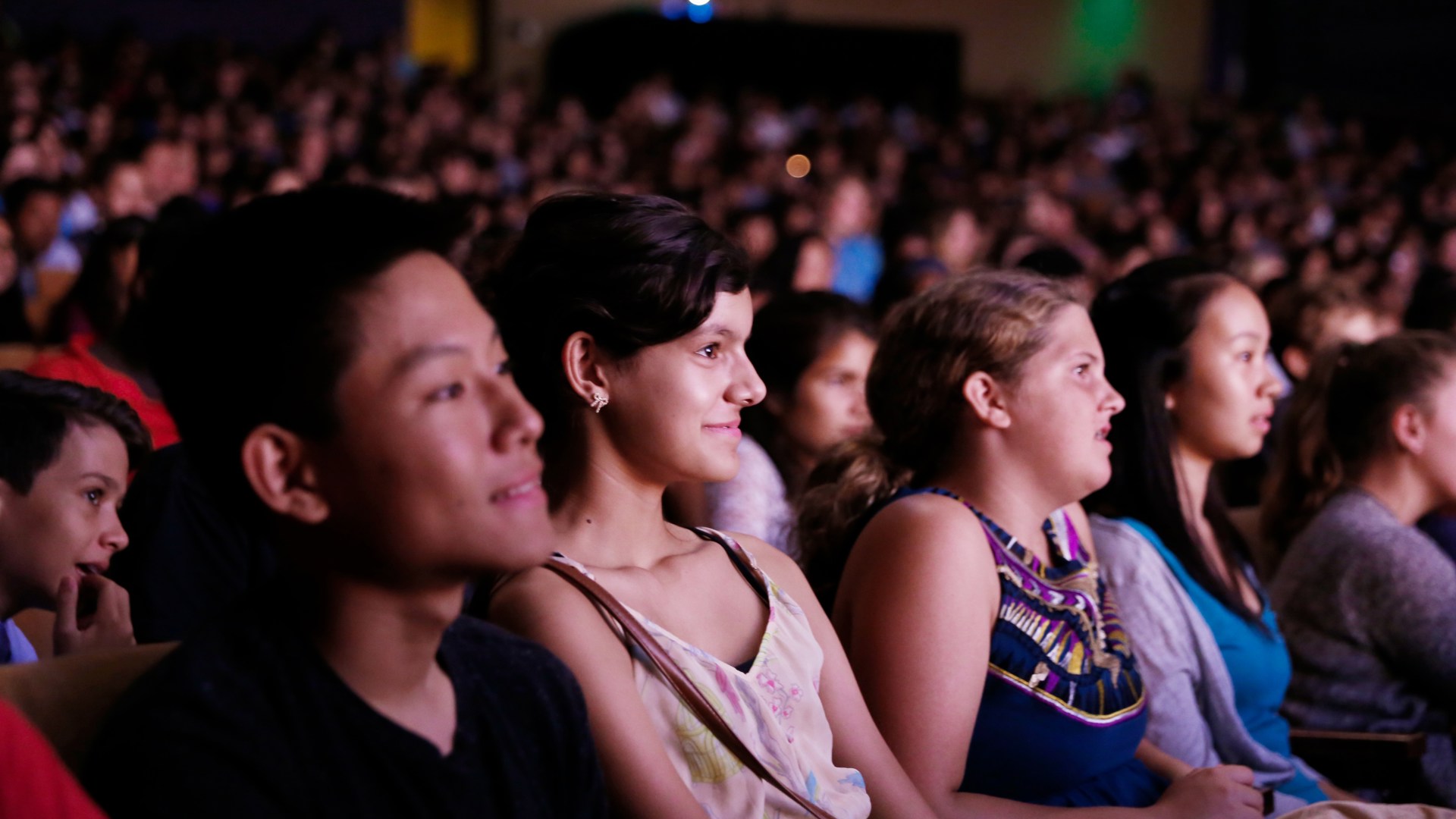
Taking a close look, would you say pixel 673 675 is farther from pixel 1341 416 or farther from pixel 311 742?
pixel 1341 416

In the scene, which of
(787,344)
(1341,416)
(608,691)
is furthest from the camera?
(787,344)

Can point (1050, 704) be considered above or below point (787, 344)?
below

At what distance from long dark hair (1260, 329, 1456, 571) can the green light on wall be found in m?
14.1

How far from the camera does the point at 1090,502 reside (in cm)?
226

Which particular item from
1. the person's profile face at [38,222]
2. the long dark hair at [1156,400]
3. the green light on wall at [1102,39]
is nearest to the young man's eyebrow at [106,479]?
the long dark hair at [1156,400]

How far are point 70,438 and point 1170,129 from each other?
12840 millimetres

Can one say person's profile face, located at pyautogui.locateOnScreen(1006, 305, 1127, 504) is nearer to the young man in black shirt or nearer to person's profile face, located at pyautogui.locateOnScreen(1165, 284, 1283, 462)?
person's profile face, located at pyautogui.locateOnScreen(1165, 284, 1283, 462)

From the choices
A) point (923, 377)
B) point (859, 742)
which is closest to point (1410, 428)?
point (923, 377)

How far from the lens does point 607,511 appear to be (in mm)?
1411

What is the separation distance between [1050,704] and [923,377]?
1.54 feet

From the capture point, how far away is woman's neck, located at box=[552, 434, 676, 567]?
139cm

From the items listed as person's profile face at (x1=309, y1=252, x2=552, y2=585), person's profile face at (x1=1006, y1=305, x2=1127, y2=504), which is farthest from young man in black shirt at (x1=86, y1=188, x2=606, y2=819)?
person's profile face at (x1=1006, y1=305, x2=1127, y2=504)

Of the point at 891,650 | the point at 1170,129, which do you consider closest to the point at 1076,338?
the point at 891,650

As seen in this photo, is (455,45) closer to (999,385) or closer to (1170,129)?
(1170,129)
